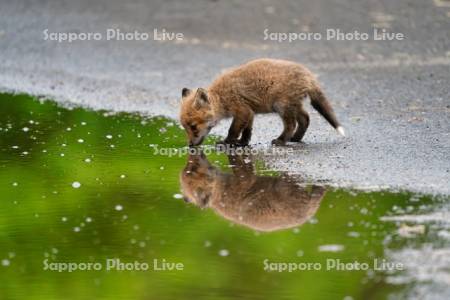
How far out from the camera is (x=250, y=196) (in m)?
8.85

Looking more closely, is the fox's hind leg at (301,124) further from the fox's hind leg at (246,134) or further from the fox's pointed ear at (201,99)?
the fox's pointed ear at (201,99)

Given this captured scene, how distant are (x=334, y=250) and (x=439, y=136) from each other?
4.17 m

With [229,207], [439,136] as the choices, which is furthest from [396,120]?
[229,207]

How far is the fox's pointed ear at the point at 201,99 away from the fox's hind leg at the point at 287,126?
0.83 m

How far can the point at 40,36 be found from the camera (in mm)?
18328

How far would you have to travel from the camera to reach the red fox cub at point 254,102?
433 inches

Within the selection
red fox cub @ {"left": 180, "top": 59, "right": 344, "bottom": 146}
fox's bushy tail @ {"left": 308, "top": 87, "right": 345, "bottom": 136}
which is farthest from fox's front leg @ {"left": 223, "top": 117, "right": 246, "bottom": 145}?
fox's bushy tail @ {"left": 308, "top": 87, "right": 345, "bottom": 136}

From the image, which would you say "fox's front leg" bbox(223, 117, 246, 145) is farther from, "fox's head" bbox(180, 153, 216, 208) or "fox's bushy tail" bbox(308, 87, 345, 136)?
"fox's bushy tail" bbox(308, 87, 345, 136)

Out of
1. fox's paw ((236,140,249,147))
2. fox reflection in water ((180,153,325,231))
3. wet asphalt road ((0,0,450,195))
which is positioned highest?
wet asphalt road ((0,0,450,195))

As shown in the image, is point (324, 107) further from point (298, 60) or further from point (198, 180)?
point (298, 60)

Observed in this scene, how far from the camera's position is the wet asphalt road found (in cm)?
1024

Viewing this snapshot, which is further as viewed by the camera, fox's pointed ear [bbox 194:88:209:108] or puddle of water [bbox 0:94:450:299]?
fox's pointed ear [bbox 194:88:209:108]

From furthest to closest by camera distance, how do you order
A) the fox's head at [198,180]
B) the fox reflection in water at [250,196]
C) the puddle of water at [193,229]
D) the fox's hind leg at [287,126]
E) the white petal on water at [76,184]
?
the fox's hind leg at [287,126] → the white petal on water at [76,184] → the fox's head at [198,180] → the fox reflection in water at [250,196] → the puddle of water at [193,229]

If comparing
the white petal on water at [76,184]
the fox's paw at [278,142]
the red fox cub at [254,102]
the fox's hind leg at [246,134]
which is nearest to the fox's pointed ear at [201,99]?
the red fox cub at [254,102]
